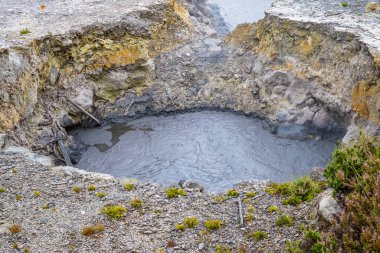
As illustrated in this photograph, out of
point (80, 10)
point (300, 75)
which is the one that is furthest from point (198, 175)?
point (80, 10)

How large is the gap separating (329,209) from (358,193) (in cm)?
144

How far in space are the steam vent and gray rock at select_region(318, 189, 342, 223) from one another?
0.09 metres

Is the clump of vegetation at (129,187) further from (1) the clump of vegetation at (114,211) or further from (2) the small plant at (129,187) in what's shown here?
(1) the clump of vegetation at (114,211)

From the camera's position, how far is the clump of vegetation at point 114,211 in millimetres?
15190

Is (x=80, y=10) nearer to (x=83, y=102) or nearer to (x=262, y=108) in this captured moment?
(x=83, y=102)

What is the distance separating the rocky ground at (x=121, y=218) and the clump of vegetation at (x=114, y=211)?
157mm

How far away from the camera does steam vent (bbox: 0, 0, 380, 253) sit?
14.5 metres

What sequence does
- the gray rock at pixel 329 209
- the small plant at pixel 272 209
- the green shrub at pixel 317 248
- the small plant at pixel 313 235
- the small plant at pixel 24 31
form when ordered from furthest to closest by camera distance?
1. the small plant at pixel 24 31
2. the small plant at pixel 272 209
3. the gray rock at pixel 329 209
4. the small plant at pixel 313 235
5. the green shrub at pixel 317 248

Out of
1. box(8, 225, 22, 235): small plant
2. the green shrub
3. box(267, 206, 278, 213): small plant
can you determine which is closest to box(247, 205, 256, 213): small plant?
box(267, 206, 278, 213): small plant

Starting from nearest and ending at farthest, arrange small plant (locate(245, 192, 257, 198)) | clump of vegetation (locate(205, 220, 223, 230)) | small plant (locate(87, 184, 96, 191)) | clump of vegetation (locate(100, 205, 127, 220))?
clump of vegetation (locate(205, 220, 223, 230))
clump of vegetation (locate(100, 205, 127, 220))
small plant (locate(245, 192, 257, 198))
small plant (locate(87, 184, 96, 191))

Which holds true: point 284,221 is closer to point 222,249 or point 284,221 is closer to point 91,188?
point 222,249

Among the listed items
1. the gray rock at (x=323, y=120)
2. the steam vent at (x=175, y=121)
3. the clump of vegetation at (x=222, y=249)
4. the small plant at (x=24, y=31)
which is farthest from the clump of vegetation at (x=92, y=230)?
the gray rock at (x=323, y=120)

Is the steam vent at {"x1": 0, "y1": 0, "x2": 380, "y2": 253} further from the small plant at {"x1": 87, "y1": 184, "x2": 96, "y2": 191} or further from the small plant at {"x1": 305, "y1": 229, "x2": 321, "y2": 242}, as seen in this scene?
the small plant at {"x1": 305, "y1": 229, "x2": 321, "y2": 242}

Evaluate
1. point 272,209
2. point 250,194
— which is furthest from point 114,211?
point 272,209
